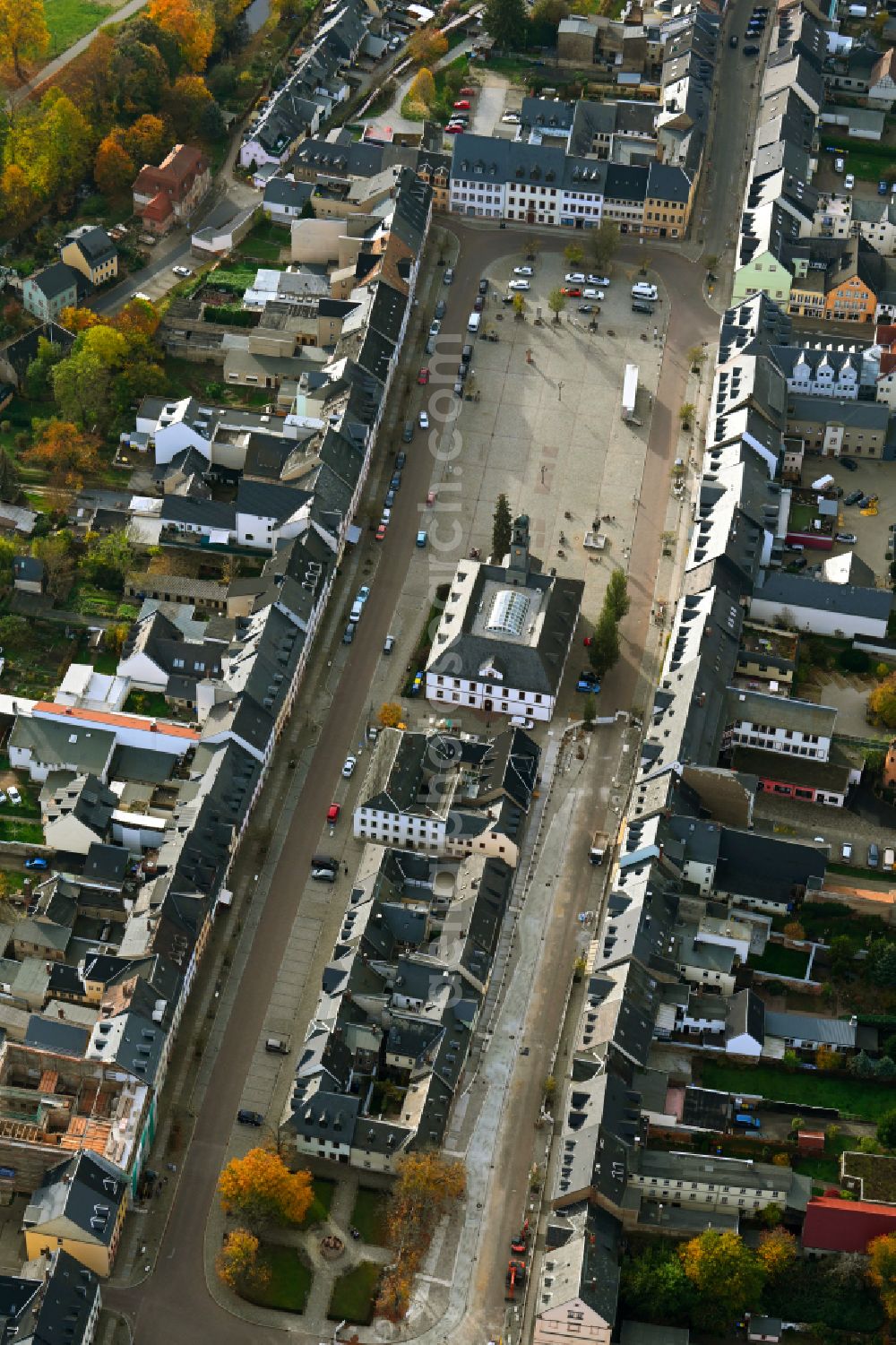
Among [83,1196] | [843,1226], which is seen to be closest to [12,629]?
[83,1196]

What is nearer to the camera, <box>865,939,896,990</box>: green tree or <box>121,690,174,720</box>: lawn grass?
<box>865,939,896,990</box>: green tree

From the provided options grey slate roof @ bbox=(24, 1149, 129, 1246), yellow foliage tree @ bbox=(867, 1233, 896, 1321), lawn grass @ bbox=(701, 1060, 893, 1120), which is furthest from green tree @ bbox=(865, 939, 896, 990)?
grey slate roof @ bbox=(24, 1149, 129, 1246)

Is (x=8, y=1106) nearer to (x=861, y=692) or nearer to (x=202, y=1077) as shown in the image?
(x=202, y=1077)

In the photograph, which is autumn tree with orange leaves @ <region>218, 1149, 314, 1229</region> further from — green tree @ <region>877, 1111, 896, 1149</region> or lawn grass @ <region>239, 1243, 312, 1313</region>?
green tree @ <region>877, 1111, 896, 1149</region>

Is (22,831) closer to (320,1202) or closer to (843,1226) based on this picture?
(320,1202)

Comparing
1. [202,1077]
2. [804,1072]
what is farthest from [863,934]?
[202,1077]
